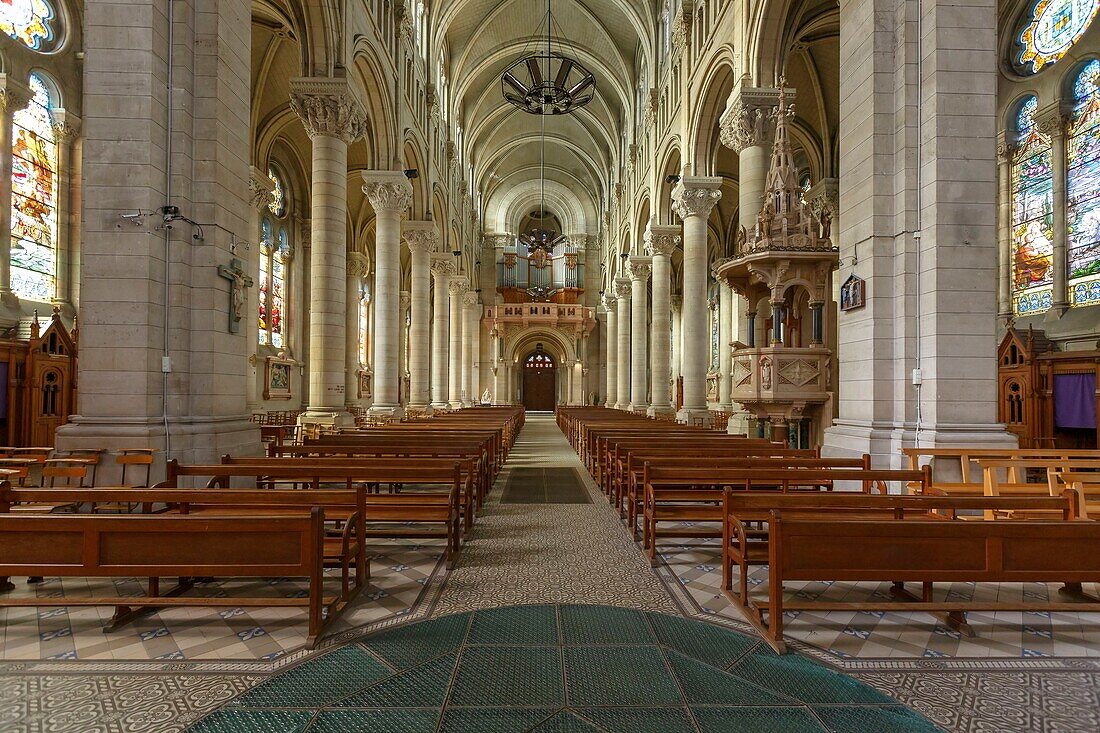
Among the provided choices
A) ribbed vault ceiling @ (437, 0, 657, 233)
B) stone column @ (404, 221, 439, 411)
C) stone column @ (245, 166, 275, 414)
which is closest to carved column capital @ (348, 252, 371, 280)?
stone column @ (245, 166, 275, 414)

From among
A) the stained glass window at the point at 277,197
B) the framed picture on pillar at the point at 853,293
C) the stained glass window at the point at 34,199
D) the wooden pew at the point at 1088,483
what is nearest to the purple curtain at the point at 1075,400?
the framed picture on pillar at the point at 853,293

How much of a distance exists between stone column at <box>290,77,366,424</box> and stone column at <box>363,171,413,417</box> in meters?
3.04

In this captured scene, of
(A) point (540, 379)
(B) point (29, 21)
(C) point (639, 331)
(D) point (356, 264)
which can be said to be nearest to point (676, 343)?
(C) point (639, 331)

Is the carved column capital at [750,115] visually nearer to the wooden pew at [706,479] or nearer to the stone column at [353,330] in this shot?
the wooden pew at [706,479]

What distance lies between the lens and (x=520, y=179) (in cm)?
4241

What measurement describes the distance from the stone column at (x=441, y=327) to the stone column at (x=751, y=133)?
1485cm

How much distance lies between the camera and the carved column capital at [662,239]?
19.9 m

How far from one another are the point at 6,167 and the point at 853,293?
50.4 feet

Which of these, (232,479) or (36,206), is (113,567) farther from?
(36,206)

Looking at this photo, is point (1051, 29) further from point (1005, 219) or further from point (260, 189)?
point (260, 189)

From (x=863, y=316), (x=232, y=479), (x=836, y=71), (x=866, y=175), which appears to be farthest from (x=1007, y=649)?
(x=836, y=71)

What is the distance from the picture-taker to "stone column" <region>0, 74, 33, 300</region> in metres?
11.2

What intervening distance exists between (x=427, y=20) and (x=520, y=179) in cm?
2168

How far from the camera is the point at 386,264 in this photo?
607 inches
